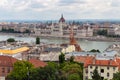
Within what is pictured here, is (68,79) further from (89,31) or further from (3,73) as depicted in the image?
(89,31)

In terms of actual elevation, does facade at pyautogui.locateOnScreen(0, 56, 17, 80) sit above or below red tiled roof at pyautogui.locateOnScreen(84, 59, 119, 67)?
below

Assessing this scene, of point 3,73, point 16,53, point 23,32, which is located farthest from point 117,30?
point 3,73

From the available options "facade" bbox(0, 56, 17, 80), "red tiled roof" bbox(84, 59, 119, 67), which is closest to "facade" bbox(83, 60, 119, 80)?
"red tiled roof" bbox(84, 59, 119, 67)

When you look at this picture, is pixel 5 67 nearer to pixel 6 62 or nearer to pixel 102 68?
pixel 6 62

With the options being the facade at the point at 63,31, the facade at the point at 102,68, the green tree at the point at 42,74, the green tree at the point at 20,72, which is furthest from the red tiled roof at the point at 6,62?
the facade at the point at 63,31

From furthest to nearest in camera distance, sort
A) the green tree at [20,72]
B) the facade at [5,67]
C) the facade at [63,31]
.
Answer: the facade at [63,31], the facade at [5,67], the green tree at [20,72]

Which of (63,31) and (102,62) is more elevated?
(102,62)

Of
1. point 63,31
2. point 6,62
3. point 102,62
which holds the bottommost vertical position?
point 63,31

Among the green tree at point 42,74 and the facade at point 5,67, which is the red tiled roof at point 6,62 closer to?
the facade at point 5,67

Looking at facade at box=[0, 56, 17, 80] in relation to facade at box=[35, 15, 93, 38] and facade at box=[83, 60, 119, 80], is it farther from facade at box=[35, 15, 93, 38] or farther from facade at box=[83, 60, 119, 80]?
facade at box=[35, 15, 93, 38]

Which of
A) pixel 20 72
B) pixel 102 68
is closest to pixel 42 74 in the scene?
pixel 20 72

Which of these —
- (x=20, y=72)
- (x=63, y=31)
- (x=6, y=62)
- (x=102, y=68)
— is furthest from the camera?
(x=63, y=31)

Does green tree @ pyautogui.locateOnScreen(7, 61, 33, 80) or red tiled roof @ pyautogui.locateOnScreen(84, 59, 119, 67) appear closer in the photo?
green tree @ pyautogui.locateOnScreen(7, 61, 33, 80)
